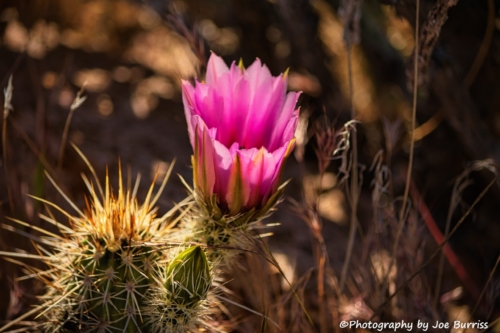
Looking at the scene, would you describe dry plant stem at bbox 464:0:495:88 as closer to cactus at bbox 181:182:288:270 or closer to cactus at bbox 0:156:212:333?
cactus at bbox 181:182:288:270

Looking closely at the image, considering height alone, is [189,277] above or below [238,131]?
below

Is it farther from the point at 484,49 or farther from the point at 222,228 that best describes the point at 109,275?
the point at 484,49

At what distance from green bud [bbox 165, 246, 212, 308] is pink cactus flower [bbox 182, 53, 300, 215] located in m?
0.09

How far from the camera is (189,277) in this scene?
772 millimetres

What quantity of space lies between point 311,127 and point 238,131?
0.80m

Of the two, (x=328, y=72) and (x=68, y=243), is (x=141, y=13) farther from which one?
(x=68, y=243)

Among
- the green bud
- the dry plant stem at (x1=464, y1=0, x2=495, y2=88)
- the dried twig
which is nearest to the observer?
the green bud

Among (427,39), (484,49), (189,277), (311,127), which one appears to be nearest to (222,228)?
(189,277)

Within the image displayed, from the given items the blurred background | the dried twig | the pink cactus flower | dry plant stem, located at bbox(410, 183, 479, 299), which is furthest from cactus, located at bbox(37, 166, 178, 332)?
dry plant stem, located at bbox(410, 183, 479, 299)

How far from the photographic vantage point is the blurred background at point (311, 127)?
3.93ft

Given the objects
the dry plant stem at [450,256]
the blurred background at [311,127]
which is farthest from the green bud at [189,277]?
the dry plant stem at [450,256]

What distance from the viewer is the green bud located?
77 centimetres

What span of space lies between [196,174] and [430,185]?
1.00 m

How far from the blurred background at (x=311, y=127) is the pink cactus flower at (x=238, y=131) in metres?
0.20
